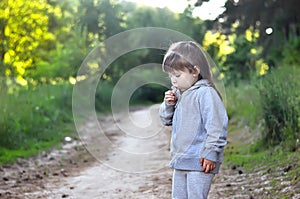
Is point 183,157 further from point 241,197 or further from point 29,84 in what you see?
point 29,84

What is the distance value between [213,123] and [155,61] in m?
14.0

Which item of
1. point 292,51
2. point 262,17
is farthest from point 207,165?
point 292,51

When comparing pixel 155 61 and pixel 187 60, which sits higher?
pixel 155 61

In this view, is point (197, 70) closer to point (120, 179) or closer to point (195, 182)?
point (195, 182)

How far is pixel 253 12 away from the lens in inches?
525

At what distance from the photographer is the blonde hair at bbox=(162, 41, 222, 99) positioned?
3684 mm

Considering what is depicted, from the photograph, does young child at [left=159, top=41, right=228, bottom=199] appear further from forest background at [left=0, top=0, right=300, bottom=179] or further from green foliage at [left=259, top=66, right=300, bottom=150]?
green foliage at [left=259, top=66, right=300, bottom=150]

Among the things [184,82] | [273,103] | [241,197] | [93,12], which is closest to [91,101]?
[93,12]

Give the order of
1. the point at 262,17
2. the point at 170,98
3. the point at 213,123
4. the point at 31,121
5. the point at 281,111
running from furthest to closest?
the point at 262,17 < the point at 31,121 < the point at 281,111 < the point at 170,98 < the point at 213,123

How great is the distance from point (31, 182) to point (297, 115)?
132 inches

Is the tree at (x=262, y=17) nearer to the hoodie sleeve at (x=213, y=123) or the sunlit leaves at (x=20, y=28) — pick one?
the sunlit leaves at (x=20, y=28)

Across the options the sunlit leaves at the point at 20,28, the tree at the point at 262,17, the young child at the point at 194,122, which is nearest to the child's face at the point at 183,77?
the young child at the point at 194,122

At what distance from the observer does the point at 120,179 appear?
21.8ft

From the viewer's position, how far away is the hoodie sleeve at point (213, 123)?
354cm
